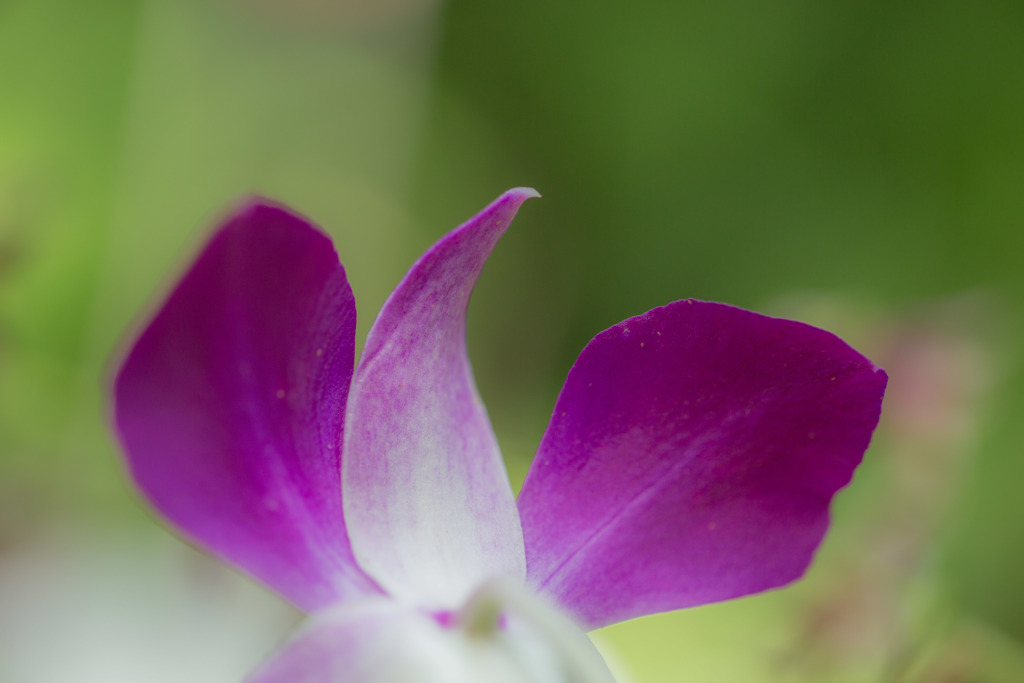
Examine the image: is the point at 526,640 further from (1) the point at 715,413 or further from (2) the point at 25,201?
(2) the point at 25,201

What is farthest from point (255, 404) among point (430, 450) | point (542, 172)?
point (542, 172)

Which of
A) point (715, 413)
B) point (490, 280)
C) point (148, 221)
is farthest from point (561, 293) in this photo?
point (715, 413)

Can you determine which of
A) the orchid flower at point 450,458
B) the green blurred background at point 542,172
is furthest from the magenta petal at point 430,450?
the green blurred background at point 542,172

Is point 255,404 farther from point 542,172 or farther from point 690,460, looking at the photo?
point 542,172

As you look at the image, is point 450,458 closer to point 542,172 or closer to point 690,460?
point 690,460

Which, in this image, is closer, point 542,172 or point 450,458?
point 450,458

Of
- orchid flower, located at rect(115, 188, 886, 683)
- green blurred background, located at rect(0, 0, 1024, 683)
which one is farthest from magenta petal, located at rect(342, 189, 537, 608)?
green blurred background, located at rect(0, 0, 1024, 683)

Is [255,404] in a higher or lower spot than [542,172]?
lower
